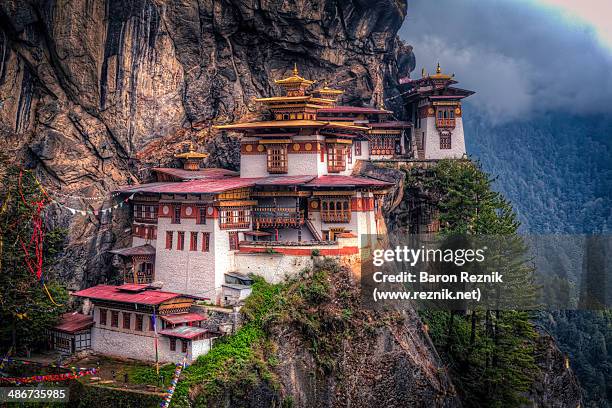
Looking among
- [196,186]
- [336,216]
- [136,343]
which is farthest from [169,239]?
[336,216]

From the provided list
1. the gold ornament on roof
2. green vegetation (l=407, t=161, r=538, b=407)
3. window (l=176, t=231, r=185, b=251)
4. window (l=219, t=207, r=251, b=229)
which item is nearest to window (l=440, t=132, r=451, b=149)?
green vegetation (l=407, t=161, r=538, b=407)

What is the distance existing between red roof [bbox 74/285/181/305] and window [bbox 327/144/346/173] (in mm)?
14811

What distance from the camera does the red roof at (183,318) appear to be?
4247 centimetres

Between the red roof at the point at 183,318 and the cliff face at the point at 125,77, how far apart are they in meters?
9.78

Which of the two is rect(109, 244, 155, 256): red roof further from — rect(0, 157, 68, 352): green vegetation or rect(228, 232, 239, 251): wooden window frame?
rect(228, 232, 239, 251): wooden window frame

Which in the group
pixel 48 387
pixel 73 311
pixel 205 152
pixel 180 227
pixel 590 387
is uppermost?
pixel 205 152

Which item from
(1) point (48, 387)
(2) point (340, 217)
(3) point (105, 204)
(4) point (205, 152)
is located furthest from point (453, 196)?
(1) point (48, 387)

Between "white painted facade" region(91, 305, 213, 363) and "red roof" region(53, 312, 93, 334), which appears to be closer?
"white painted facade" region(91, 305, 213, 363)

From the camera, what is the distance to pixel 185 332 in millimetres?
41625

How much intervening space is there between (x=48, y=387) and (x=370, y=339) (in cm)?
1665

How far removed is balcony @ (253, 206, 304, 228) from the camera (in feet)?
163

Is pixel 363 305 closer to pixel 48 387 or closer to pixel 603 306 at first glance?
pixel 48 387

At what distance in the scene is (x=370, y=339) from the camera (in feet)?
A: 145

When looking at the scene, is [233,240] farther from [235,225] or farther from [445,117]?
[445,117]
